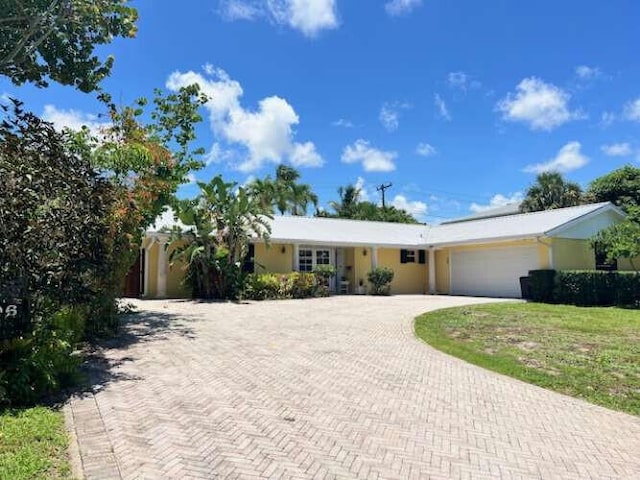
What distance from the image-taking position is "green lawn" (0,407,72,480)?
3630mm

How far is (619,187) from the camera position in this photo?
3020cm

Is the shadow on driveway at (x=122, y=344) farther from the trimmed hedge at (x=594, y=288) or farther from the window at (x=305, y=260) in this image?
the trimmed hedge at (x=594, y=288)

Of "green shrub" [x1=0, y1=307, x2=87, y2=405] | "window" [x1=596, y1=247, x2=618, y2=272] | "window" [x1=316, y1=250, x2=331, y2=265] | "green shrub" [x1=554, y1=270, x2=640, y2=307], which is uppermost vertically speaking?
"window" [x1=316, y1=250, x2=331, y2=265]

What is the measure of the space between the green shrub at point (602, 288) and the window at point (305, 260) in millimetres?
11910

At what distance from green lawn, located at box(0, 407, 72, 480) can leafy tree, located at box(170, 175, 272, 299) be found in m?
13.7

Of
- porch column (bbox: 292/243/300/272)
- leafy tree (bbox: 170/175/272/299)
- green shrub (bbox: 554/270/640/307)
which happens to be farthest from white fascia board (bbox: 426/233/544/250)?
leafy tree (bbox: 170/175/272/299)

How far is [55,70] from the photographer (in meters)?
10.1

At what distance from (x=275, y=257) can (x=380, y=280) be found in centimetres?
548

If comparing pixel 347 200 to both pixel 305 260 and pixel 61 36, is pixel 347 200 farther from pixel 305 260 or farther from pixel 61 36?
pixel 61 36

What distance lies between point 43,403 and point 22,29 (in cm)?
709

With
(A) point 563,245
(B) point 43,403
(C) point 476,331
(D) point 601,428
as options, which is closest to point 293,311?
(C) point 476,331

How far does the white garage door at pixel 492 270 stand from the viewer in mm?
21234

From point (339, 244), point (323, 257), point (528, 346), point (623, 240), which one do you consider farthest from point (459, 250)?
point (528, 346)

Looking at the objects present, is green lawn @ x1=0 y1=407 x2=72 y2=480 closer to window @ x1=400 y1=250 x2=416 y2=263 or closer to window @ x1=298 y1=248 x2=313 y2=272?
window @ x1=298 y1=248 x2=313 y2=272
